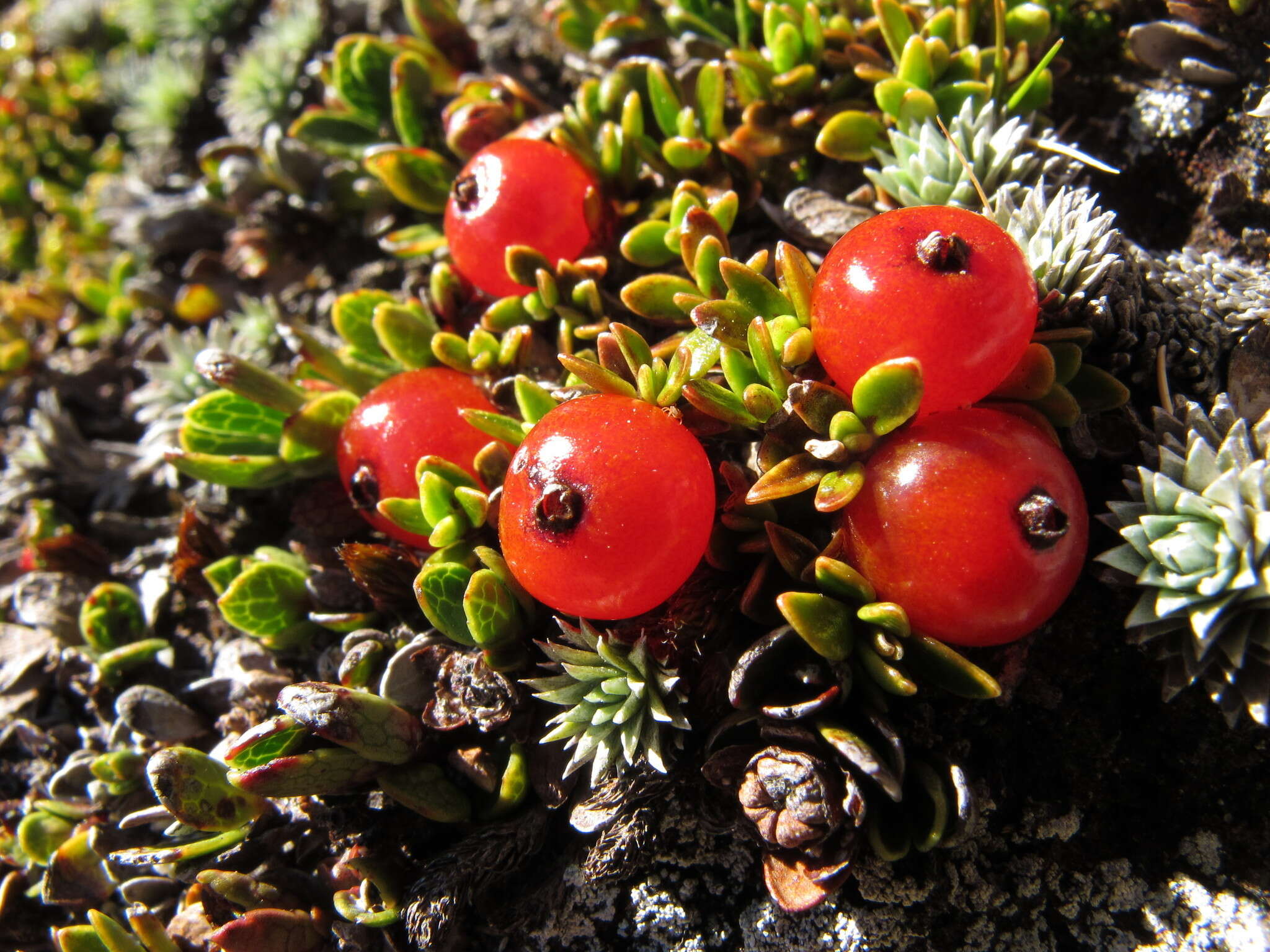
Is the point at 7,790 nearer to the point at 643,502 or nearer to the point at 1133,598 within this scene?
the point at 643,502

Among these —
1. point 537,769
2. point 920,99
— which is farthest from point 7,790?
point 920,99

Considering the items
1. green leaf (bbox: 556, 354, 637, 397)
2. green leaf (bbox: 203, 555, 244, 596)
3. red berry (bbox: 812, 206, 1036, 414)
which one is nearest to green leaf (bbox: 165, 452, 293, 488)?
green leaf (bbox: 203, 555, 244, 596)

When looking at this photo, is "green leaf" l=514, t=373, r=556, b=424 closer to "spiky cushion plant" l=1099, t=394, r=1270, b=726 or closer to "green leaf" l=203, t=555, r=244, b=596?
"green leaf" l=203, t=555, r=244, b=596

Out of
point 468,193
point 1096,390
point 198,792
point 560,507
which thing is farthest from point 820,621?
point 198,792

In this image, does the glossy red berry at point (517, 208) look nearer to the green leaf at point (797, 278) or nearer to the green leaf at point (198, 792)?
the green leaf at point (797, 278)

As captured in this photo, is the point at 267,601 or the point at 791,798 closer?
the point at 791,798

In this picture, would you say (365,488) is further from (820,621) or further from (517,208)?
(820,621)
